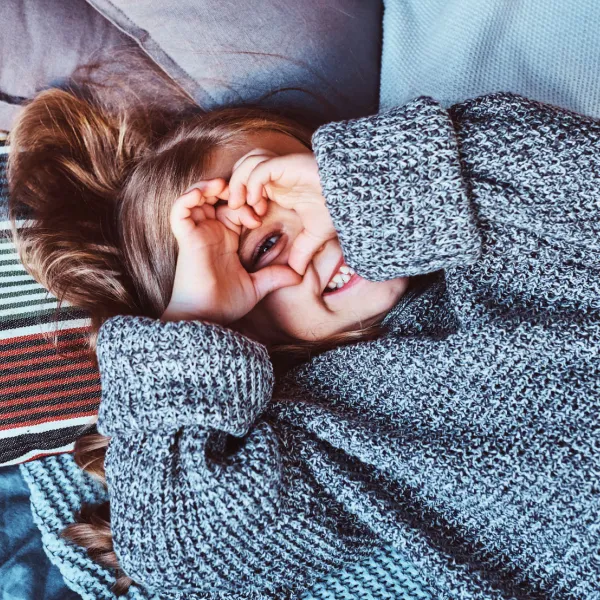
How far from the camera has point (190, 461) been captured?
760 mm

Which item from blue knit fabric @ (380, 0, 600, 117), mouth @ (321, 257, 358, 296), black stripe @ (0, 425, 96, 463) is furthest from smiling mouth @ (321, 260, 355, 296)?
black stripe @ (0, 425, 96, 463)

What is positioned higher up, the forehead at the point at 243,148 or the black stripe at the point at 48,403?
the forehead at the point at 243,148

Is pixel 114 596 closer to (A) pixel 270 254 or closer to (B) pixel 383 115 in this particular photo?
(A) pixel 270 254

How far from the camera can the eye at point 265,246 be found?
0.93 m

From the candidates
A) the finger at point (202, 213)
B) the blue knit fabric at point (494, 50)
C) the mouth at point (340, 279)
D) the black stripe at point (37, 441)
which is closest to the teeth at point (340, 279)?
the mouth at point (340, 279)

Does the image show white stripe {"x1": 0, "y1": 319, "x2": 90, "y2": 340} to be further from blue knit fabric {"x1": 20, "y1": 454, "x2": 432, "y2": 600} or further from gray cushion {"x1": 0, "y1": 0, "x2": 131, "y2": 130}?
gray cushion {"x1": 0, "y1": 0, "x2": 131, "y2": 130}

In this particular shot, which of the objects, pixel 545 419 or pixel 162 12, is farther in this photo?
pixel 162 12

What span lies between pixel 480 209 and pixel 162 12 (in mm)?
565

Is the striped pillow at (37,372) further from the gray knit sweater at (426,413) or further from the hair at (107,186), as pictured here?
the gray knit sweater at (426,413)

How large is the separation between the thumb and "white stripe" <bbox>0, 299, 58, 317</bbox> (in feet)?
1.03

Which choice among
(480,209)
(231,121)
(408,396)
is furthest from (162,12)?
(408,396)

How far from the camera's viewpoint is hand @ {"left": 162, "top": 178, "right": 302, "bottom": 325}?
85 centimetres

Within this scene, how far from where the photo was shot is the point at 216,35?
957mm

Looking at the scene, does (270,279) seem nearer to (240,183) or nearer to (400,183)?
(240,183)
